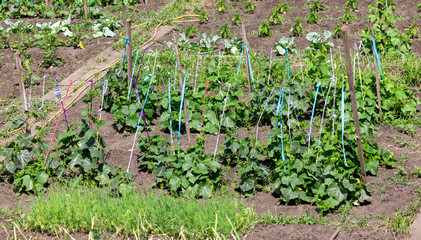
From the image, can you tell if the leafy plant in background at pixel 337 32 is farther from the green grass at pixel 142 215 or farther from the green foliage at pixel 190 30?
the green grass at pixel 142 215

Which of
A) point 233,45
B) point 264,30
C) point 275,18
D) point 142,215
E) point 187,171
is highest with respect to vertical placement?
point 275,18

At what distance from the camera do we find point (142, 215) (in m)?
4.52

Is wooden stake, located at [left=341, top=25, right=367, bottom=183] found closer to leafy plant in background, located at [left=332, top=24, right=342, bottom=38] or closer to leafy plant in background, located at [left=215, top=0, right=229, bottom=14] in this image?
leafy plant in background, located at [left=332, top=24, right=342, bottom=38]

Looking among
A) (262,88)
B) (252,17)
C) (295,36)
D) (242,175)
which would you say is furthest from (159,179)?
(252,17)

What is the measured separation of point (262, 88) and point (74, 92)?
2675 mm

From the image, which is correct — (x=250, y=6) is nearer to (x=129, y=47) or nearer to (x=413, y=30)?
(x=413, y=30)

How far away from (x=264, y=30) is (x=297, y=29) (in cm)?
52

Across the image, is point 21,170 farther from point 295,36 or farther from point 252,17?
point 252,17

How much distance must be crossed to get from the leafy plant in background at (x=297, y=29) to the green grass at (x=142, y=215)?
4.56m

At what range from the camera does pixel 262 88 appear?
641 cm

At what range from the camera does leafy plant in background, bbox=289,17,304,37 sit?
28.3 ft

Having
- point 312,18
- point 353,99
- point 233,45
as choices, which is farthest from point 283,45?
point 353,99

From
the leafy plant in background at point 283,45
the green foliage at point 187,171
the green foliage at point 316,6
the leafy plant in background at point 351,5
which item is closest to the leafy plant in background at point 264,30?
the leafy plant in background at point 283,45

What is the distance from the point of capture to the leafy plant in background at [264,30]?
28.6 feet
